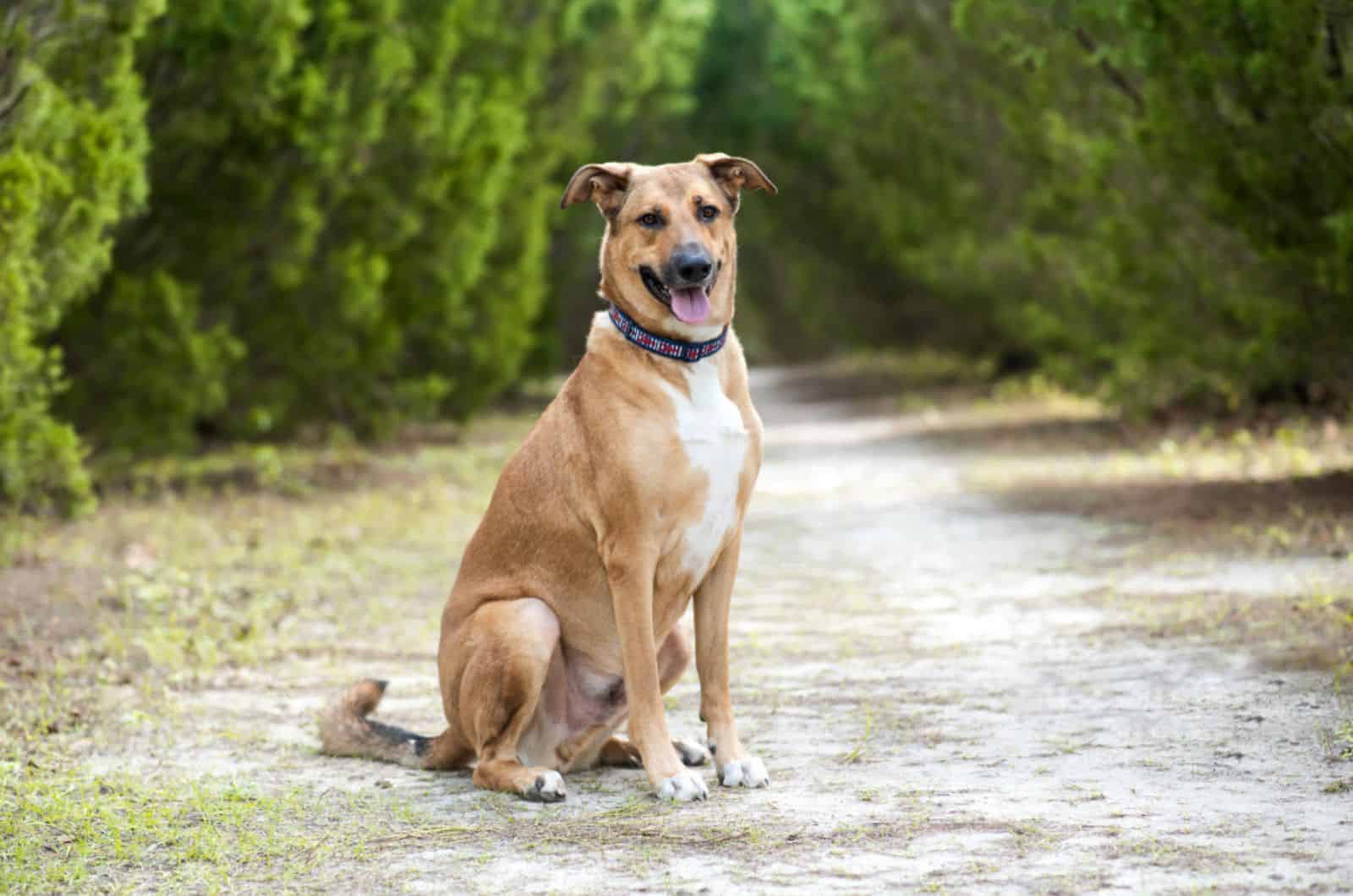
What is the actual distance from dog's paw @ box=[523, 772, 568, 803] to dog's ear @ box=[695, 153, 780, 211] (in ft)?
6.28

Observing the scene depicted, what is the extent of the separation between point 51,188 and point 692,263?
6.17 m

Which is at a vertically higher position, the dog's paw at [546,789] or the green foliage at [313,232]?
the green foliage at [313,232]

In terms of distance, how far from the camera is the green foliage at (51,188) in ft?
31.7

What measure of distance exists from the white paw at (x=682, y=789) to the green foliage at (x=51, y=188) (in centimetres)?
576

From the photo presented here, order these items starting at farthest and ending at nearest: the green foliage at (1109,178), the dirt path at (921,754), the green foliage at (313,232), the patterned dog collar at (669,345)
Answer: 1. the green foliage at (313,232)
2. the green foliage at (1109,178)
3. the patterned dog collar at (669,345)
4. the dirt path at (921,754)

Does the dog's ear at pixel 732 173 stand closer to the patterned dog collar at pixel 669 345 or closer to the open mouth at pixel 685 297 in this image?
the open mouth at pixel 685 297

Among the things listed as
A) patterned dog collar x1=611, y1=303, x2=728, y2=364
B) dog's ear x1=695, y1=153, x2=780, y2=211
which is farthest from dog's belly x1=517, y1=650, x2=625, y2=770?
dog's ear x1=695, y1=153, x2=780, y2=211

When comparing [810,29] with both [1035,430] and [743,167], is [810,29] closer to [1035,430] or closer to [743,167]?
[1035,430]

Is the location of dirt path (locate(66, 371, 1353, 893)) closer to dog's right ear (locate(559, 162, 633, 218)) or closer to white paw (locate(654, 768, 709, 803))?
white paw (locate(654, 768, 709, 803))

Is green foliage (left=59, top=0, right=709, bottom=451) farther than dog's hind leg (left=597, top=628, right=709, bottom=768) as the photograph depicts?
Yes

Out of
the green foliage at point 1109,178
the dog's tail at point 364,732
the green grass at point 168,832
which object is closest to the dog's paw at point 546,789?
the green grass at point 168,832

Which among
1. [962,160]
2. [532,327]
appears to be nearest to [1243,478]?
[962,160]

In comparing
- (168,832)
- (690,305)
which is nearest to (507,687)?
(168,832)

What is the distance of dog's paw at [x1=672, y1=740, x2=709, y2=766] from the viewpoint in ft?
19.3
